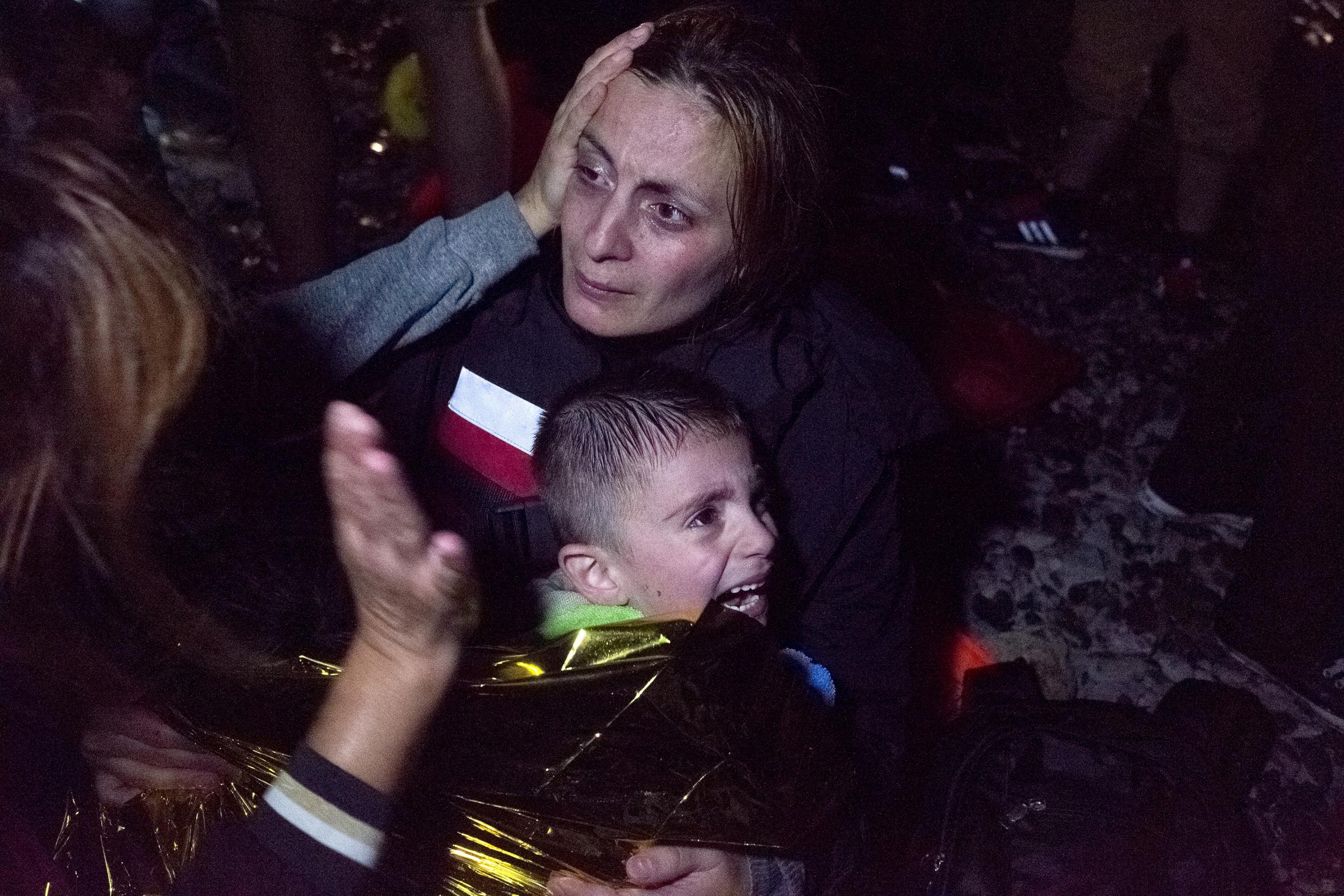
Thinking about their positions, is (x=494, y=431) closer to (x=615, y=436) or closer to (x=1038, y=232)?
(x=615, y=436)

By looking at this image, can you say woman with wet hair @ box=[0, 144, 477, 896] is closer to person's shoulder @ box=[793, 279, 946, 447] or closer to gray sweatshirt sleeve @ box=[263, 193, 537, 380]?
gray sweatshirt sleeve @ box=[263, 193, 537, 380]

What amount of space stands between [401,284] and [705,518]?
2.20ft

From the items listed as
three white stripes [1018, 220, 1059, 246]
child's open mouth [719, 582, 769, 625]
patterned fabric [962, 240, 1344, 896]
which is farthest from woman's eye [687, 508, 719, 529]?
three white stripes [1018, 220, 1059, 246]

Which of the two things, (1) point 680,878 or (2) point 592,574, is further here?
(2) point 592,574

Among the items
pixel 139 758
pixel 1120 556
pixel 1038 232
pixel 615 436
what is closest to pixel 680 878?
pixel 615 436

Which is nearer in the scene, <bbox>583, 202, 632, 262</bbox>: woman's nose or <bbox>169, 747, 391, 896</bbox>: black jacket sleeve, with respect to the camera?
<bbox>169, 747, 391, 896</bbox>: black jacket sleeve

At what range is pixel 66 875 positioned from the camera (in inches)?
46.0

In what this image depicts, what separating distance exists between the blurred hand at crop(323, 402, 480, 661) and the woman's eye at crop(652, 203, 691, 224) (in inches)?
28.3

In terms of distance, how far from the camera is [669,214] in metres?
1.44

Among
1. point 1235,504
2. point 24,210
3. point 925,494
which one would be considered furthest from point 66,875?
point 1235,504

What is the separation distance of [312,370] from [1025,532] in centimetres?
211

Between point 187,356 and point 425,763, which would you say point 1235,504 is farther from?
point 187,356

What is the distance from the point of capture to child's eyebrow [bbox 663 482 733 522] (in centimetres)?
138

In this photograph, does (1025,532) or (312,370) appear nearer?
(312,370)
